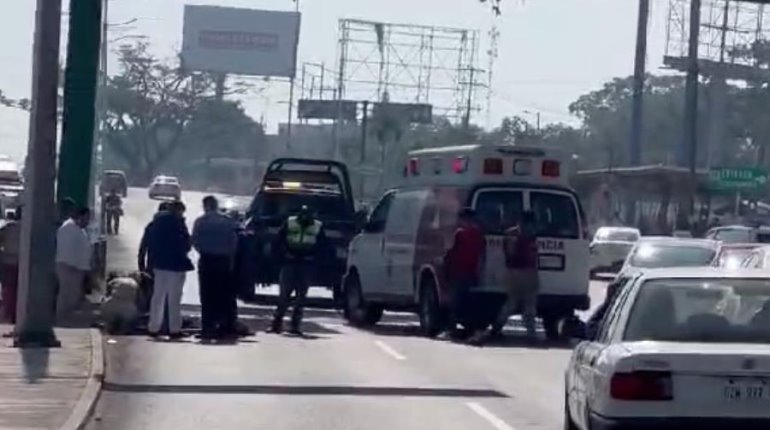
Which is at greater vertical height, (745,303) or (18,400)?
(745,303)

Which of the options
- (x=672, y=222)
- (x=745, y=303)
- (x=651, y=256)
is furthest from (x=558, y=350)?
(x=672, y=222)

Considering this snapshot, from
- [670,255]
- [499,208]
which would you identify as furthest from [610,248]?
[499,208]

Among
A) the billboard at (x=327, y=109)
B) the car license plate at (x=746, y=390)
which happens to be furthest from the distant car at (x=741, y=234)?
the billboard at (x=327, y=109)

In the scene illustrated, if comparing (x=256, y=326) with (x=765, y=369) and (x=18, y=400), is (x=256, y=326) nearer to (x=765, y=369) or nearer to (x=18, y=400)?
(x=18, y=400)

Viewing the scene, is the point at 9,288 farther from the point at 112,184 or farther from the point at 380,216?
the point at 112,184

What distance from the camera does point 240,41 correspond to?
94.6 metres

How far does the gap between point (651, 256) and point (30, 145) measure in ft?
→ 44.5

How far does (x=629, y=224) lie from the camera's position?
238ft

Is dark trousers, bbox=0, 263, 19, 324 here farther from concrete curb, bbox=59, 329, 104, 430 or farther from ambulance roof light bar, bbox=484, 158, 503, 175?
ambulance roof light bar, bbox=484, 158, 503, 175

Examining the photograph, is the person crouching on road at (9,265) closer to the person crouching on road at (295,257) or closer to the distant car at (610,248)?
the person crouching on road at (295,257)

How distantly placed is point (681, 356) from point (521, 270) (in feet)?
46.1

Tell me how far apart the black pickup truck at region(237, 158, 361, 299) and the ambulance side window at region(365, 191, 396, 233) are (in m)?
1.49

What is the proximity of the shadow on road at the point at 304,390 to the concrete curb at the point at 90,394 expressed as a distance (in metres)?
0.23

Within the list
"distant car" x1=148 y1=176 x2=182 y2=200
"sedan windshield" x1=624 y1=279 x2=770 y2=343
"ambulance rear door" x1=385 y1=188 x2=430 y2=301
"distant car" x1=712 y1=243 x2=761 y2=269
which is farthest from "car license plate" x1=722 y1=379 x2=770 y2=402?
"distant car" x1=148 y1=176 x2=182 y2=200
